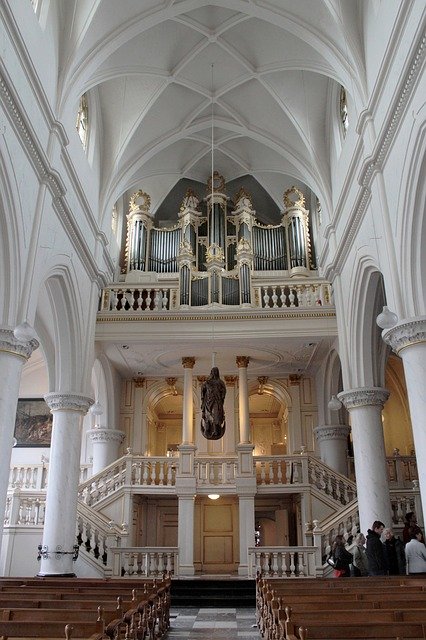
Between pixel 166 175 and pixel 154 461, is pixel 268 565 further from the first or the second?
pixel 166 175

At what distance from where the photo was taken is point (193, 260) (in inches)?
662

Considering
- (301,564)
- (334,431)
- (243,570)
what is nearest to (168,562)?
(243,570)

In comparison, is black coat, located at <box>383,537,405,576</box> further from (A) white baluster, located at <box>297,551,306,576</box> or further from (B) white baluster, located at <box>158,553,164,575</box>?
(B) white baluster, located at <box>158,553,164,575</box>

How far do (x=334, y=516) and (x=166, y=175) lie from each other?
11774 millimetres

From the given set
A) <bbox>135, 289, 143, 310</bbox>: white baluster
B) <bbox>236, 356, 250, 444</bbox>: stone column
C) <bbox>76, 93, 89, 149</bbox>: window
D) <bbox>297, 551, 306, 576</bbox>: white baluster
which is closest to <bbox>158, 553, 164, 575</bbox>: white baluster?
<bbox>297, 551, 306, 576</bbox>: white baluster

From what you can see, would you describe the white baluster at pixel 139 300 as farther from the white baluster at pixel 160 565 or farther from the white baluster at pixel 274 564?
the white baluster at pixel 274 564

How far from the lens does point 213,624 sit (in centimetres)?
891

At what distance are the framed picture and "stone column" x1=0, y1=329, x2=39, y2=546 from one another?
1028 cm

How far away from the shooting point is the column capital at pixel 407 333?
881cm

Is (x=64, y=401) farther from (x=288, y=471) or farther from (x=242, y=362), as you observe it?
(x=288, y=471)

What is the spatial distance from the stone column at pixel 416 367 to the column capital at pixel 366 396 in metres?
3.46

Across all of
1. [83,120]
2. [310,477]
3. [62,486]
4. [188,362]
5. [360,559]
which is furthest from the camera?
→ [188,362]

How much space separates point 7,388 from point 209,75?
9.99m

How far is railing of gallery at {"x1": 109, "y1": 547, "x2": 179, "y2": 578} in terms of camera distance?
12969 mm
